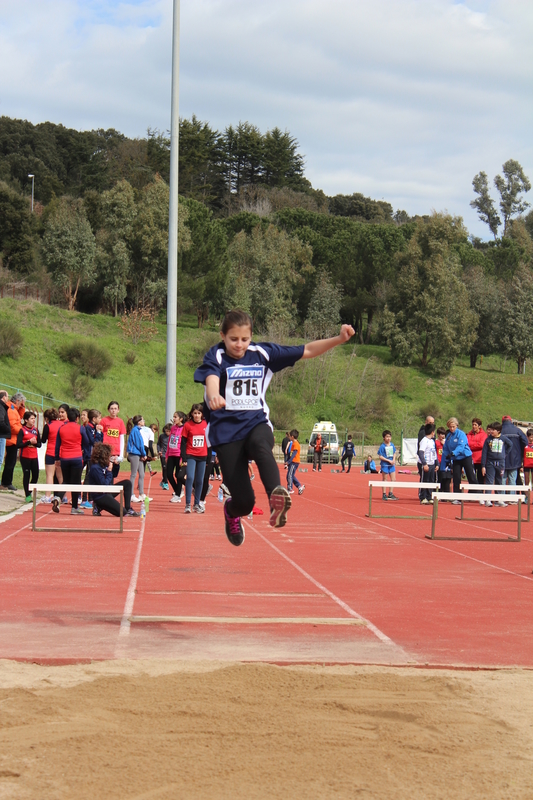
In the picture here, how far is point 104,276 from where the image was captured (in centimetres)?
5919

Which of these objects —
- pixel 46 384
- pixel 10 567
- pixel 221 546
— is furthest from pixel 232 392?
→ pixel 46 384

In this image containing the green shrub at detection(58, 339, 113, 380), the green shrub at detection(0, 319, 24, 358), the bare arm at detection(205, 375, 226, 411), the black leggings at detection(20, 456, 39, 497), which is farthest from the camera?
the green shrub at detection(58, 339, 113, 380)

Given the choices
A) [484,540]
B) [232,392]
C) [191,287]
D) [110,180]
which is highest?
[110,180]

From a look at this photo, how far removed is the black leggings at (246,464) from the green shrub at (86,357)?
42.8 meters

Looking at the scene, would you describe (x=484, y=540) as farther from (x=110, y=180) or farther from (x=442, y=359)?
(x=110, y=180)

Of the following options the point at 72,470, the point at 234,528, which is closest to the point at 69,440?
the point at 72,470

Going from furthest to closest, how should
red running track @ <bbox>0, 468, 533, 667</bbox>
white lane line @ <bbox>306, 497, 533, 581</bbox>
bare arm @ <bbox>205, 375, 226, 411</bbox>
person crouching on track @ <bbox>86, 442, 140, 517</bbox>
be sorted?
1. person crouching on track @ <bbox>86, 442, 140, 517</bbox>
2. white lane line @ <bbox>306, 497, 533, 581</bbox>
3. red running track @ <bbox>0, 468, 533, 667</bbox>
4. bare arm @ <bbox>205, 375, 226, 411</bbox>

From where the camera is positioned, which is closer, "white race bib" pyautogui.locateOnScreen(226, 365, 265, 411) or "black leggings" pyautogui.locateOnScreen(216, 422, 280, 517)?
"black leggings" pyautogui.locateOnScreen(216, 422, 280, 517)

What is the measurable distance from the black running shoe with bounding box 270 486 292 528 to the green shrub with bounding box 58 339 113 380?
142ft

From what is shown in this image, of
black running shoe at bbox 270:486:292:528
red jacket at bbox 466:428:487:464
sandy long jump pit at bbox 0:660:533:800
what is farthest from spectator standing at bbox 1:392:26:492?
sandy long jump pit at bbox 0:660:533:800

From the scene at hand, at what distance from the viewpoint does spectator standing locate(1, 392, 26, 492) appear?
16.4 m

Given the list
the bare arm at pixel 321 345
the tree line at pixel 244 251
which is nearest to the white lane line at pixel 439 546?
the bare arm at pixel 321 345

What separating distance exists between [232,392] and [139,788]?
289 centimetres

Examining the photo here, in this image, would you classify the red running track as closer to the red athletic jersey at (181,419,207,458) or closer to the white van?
the red athletic jersey at (181,419,207,458)
